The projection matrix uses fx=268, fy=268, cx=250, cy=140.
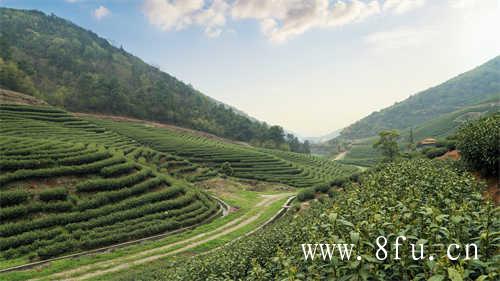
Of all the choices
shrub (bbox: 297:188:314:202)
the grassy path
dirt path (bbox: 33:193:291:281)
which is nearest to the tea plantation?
dirt path (bbox: 33:193:291:281)

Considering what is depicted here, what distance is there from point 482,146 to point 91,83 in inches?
4546

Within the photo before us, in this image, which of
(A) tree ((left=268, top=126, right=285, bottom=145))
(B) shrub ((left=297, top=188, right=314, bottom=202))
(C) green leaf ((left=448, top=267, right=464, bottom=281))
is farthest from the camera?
(A) tree ((left=268, top=126, right=285, bottom=145))

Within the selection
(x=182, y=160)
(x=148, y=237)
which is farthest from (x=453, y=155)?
(x=182, y=160)

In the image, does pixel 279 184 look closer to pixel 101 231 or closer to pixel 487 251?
pixel 101 231

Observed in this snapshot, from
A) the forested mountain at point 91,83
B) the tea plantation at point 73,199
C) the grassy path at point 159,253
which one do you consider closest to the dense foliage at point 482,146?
the grassy path at point 159,253

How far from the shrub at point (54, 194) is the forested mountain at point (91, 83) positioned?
233ft

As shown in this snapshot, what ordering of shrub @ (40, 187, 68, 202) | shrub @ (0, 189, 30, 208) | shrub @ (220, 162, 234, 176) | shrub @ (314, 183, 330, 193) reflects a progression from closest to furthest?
shrub @ (0, 189, 30, 208)
shrub @ (40, 187, 68, 202)
shrub @ (314, 183, 330, 193)
shrub @ (220, 162, 234, 176)

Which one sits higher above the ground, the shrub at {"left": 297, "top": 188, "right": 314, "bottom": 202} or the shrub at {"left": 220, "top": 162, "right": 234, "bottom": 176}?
the shrub at {"left": 297, "top": 188, "right": 314, "bottom": 202}

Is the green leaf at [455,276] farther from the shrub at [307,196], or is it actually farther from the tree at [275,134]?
the tree at [275,134]

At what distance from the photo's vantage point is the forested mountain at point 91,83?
9350 cm

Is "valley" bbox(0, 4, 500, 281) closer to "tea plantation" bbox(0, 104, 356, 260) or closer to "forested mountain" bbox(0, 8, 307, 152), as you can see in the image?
"tea plantation" bbox(0, 104, 356, 260)

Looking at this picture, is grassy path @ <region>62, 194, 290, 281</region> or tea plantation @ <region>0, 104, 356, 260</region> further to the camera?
tea plantation @ <region>0, 104, 356, 260</region>

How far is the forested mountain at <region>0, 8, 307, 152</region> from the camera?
93.5 meters

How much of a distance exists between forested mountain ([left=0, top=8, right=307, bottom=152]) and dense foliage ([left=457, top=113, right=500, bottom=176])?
329 ft
